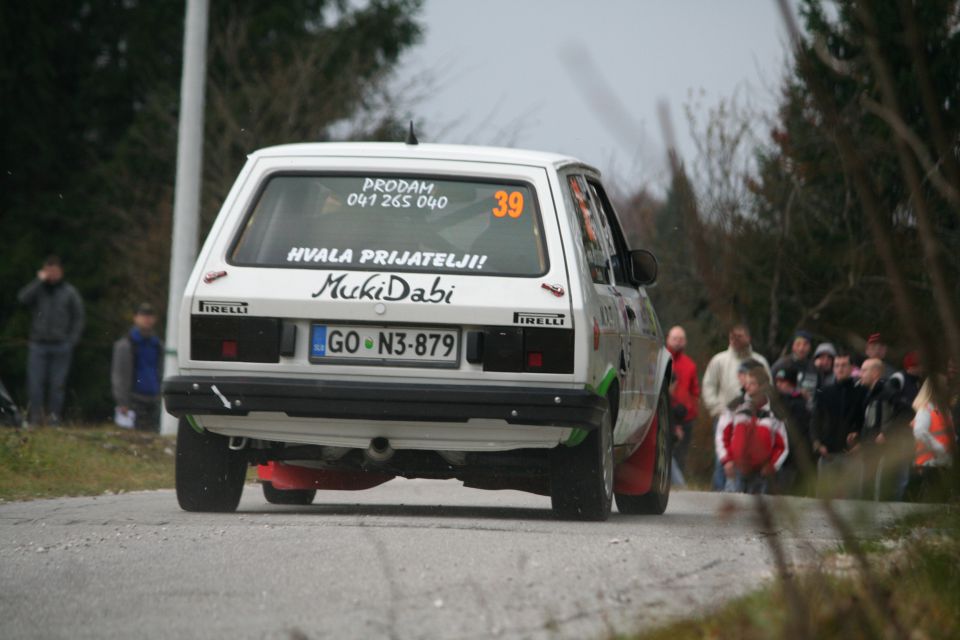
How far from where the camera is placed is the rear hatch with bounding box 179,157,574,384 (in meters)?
7.75

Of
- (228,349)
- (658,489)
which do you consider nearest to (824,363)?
(658,489)

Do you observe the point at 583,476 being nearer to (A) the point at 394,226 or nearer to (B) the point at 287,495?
(A) the point at 394,226

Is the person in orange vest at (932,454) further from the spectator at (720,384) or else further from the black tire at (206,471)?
the spectator at (720,384)

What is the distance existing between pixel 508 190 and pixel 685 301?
2475cm

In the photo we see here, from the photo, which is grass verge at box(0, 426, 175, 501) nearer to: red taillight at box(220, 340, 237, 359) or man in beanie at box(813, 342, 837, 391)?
red taillight at box(220, 340, 237, 359)

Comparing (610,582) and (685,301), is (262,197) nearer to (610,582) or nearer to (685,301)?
(610,582)

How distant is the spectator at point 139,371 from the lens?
62.8ft

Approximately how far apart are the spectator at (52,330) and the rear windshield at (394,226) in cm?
1099

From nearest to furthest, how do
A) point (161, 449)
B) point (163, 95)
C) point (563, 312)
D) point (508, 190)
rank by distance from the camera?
point (563, 312) < point (508, 190) < point (161, 449) < point (163, 95)

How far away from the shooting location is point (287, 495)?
32.7 feet

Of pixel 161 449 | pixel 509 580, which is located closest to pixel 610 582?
pixel 509 580

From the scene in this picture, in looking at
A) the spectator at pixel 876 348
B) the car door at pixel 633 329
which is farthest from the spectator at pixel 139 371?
the spectator at pixel 876 348

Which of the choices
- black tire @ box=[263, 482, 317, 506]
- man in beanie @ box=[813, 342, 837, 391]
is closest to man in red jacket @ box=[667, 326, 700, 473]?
man in beanie @ box=[813, 342, 837, 391]

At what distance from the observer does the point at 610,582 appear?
18.2 feet
